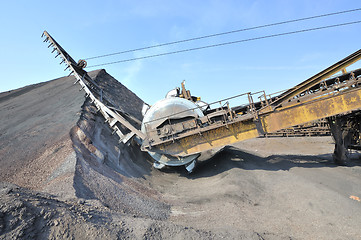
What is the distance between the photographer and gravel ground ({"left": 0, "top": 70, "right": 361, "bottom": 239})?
10.5ft

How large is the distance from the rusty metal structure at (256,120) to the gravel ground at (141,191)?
3.95ft

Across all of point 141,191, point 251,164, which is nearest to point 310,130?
point 251,164

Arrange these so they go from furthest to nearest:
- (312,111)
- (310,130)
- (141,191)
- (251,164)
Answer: (310,130) < (251,164) < (312,111) < (141,191)

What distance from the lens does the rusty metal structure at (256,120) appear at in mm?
6969

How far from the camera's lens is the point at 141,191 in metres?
6.48

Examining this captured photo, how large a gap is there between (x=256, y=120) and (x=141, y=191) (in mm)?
4523

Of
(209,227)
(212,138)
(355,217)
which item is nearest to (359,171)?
(355,217)

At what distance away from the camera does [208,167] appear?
977 centimetres

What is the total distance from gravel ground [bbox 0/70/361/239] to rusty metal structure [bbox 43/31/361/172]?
1205 mm

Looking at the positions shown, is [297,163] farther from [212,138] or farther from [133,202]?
[133,202]

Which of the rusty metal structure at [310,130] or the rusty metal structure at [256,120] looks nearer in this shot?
the rusty metal structure at [256,120]

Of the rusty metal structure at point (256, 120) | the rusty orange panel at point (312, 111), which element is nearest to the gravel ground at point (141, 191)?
the rusty metal structure at point (256, 120)

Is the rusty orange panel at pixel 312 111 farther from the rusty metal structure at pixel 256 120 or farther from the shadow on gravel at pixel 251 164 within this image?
the shadow on gravel at pixel 251 164

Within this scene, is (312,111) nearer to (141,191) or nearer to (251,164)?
(251,164)
